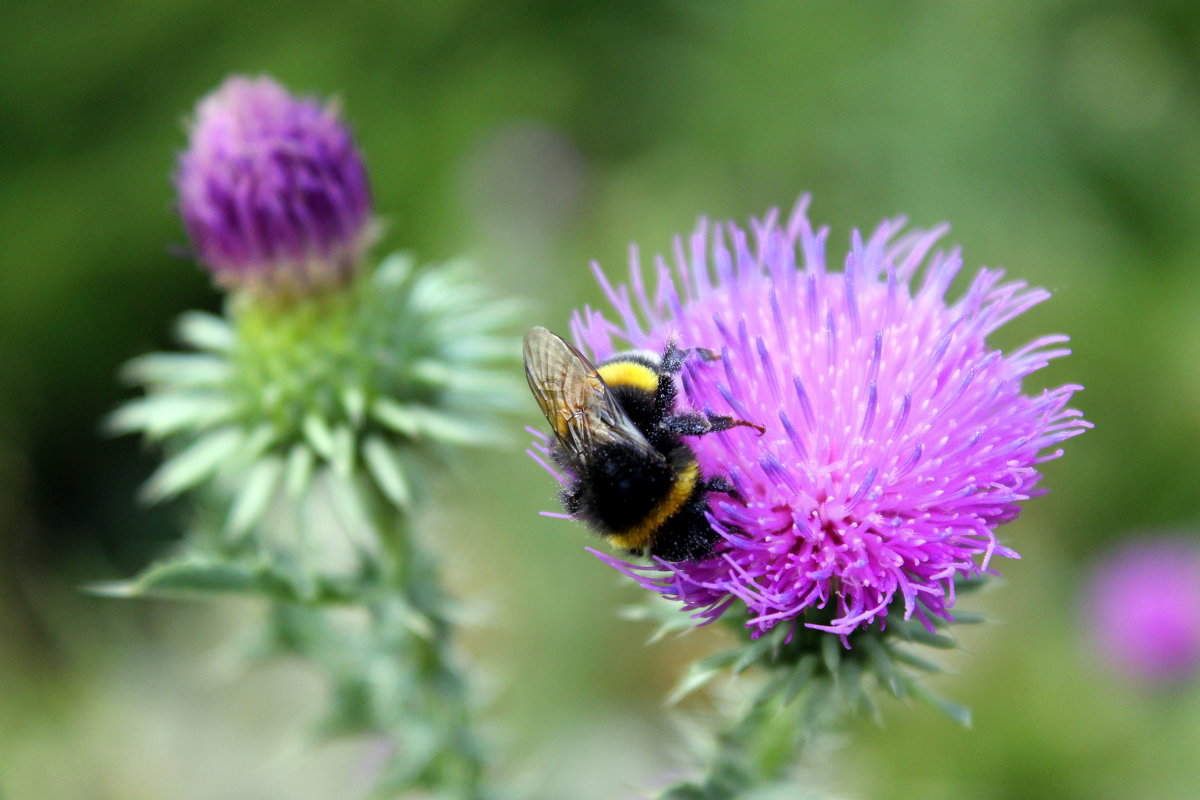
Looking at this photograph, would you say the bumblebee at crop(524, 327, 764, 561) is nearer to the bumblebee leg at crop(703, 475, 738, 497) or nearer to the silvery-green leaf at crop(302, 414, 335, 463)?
the bumblebee leg at crop(703, 475, 738, 497)

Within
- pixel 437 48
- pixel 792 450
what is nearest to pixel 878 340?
pixel 792 450

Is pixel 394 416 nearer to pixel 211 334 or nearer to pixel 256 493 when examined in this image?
pixel 256 493

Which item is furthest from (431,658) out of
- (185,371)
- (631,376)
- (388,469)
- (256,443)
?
(631,376)

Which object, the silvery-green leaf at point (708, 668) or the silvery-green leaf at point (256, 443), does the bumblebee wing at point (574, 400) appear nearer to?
the silvery-green leaf at point (708, 668)

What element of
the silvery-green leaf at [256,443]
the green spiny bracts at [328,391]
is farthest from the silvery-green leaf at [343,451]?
the silvery-green leaf at [256,443]

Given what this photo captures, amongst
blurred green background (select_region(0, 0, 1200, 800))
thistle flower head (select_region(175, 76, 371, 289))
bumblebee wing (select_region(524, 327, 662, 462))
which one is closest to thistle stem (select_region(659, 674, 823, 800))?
bumblebee wing (select_region(524, 327, 662, 462))
